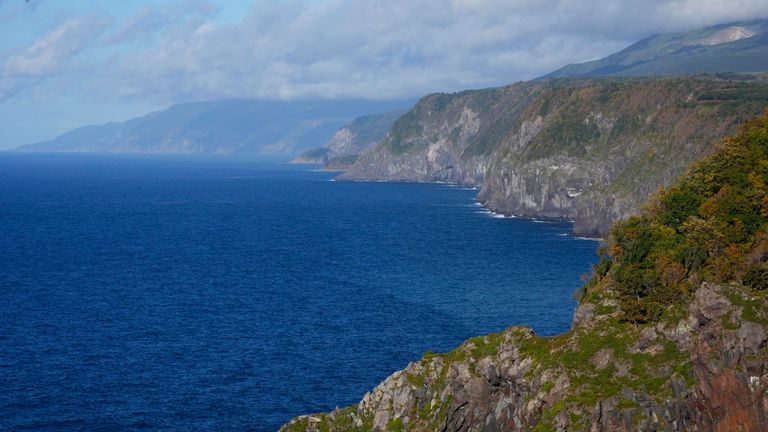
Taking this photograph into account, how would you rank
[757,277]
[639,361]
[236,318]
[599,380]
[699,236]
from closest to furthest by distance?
[599,380]
[639,361]
[757,277]
[699,236]
[236,318]

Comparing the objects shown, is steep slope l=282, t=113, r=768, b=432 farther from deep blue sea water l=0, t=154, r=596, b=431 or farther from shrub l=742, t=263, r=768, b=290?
deep blue sea water l=0, t=154, r=596, b=431

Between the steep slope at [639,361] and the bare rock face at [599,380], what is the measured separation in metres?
0.08

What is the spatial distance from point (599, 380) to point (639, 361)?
10.5 feet

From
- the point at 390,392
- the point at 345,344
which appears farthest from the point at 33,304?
the point at 390,392

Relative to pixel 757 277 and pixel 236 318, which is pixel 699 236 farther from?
pixel 236 318

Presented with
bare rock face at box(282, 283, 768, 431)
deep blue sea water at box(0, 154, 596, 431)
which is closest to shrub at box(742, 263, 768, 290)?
bare rock face at box(282, 283, 768, 431)

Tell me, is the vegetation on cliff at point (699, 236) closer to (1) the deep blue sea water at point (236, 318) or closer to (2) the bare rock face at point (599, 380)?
(2) the bare rock face at point (599, 380)

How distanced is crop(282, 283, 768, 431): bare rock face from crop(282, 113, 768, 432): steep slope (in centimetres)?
8

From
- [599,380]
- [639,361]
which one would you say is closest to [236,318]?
[599,380]

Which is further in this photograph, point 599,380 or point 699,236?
point 699,236

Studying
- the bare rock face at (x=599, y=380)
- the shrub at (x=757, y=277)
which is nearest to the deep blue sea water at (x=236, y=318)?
the bare rock face at (x=599, y=380)

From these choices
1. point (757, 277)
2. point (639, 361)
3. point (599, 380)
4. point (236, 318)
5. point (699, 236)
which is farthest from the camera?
point (236, 318)

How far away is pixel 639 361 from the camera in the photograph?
61.4 meters

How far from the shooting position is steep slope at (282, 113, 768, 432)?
57.5 meters
